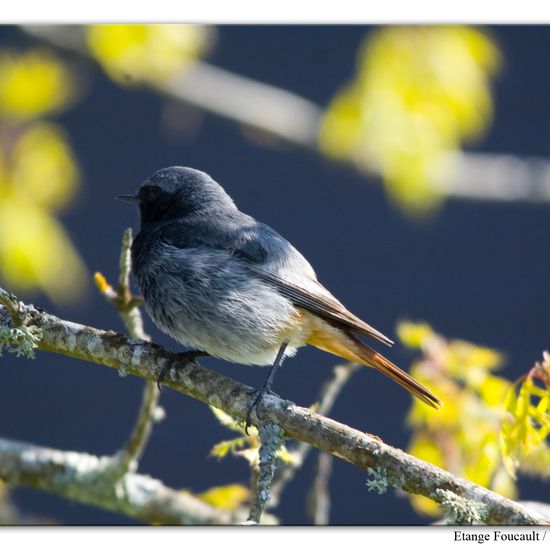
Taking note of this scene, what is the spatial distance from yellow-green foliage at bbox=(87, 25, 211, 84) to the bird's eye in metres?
0.50

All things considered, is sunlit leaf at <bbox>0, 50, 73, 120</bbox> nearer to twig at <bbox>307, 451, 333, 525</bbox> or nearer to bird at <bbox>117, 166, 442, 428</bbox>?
bird at <bbox>117, 166, 442, 428</bbox>

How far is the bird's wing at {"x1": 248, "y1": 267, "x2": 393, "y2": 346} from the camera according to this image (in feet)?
7.59

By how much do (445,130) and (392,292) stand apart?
113 cm

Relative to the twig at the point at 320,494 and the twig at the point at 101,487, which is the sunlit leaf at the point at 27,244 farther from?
the twig at the point at 320,494

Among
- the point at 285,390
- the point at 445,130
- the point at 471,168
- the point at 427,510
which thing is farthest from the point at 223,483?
the point at 445,130

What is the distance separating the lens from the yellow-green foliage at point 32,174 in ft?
5.95

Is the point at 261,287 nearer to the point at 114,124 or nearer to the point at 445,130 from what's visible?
the point at 445,130

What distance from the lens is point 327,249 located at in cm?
297

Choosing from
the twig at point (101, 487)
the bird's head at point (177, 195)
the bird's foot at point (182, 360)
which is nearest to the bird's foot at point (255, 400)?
the bird's foot at point (182, 360)

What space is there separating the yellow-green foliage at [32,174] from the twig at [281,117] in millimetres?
124

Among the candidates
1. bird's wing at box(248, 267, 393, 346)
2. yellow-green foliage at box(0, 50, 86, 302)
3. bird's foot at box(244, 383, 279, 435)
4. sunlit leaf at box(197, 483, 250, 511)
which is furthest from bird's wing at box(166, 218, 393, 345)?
sunlit leaf at box(197, 483, 250, 511)

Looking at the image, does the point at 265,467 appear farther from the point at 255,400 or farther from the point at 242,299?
the point at 242,299

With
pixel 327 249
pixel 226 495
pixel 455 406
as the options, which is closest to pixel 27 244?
pixel 226 495

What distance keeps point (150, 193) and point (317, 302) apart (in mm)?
646
